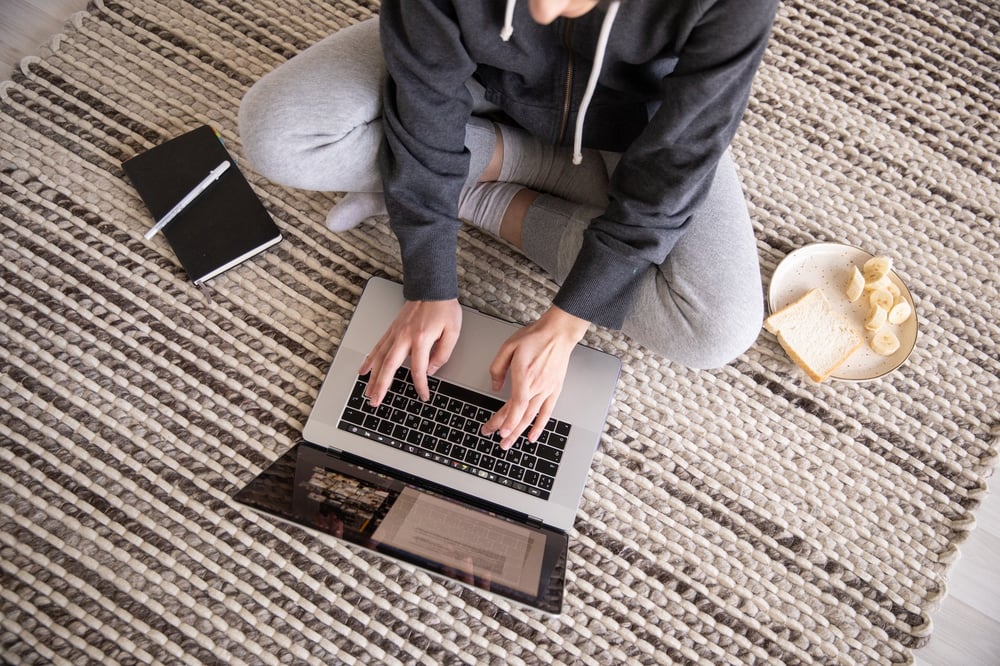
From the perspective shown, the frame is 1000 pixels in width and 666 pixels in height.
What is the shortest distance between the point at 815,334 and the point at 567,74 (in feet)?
1.62

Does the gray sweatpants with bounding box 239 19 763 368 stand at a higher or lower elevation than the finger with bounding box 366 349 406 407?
higher

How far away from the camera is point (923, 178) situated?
102 cm

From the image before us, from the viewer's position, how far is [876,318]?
2.94ft

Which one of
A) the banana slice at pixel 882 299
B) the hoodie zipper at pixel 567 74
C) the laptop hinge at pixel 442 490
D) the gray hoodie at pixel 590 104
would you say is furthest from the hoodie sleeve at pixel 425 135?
the banana slice at pixel 882 299

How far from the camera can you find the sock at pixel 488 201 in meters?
0.91

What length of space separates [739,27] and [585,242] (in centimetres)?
27

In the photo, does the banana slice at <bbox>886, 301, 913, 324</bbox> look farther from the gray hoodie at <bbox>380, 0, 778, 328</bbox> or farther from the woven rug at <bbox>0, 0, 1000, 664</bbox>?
the gray hoodie at <bbox>380, 0, 778, 328</bbox>

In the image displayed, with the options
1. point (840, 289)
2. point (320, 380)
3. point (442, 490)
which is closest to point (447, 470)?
point (442, 490)

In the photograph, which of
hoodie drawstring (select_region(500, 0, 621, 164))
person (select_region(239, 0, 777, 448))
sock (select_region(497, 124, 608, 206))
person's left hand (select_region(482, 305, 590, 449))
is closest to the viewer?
hoodie drawstring (select_region(500, 0, 621, 164))

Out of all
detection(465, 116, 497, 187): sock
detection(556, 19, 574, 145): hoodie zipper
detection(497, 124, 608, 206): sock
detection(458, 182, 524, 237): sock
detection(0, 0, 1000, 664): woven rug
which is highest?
detection(556, 19, 574, 145): hoodie zipper

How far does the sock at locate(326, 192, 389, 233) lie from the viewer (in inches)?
35.7

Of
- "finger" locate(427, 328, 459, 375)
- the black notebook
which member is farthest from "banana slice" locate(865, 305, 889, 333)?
the black notebook

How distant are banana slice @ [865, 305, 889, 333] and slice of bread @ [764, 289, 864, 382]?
0.02 metres

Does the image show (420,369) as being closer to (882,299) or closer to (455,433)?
(455,433)
